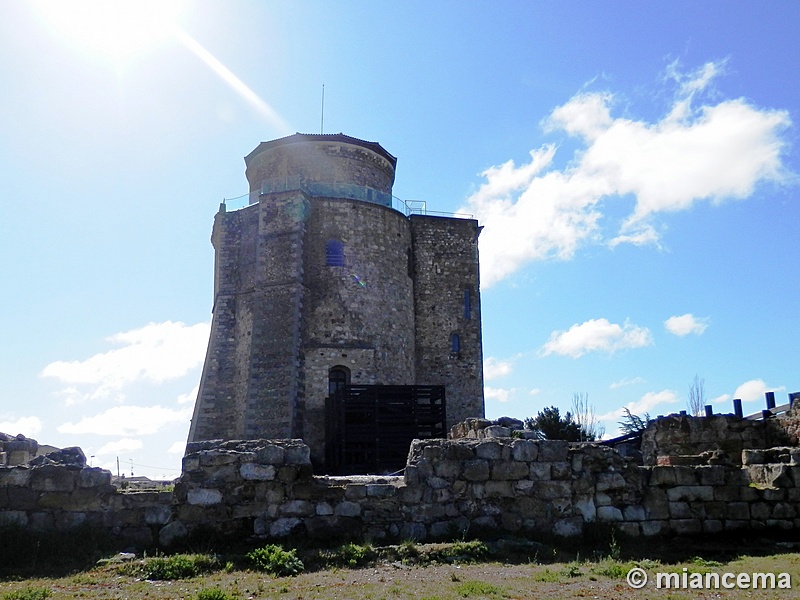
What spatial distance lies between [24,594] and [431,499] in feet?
16.1

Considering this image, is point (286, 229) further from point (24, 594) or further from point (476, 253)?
point (24, 594)

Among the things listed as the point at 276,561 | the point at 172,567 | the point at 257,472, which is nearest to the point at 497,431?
the point at 257,472

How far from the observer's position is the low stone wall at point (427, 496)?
8.84 m

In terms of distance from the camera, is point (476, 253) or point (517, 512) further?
point (476, 253)

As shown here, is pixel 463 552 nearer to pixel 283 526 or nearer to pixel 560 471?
pixel 560 471

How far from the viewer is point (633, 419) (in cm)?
3136

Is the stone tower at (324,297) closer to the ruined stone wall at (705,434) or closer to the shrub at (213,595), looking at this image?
the ruined stone wall at (705,434)

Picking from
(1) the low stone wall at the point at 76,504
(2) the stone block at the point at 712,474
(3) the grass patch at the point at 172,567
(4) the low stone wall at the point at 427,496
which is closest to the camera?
(3) the grass patch at the point at 172,567

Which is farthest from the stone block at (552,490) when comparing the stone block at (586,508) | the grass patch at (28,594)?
the grass patch at (28,594)

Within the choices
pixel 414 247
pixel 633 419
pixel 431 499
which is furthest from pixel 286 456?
pixel 633 419

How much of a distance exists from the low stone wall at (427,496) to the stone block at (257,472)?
14 mm

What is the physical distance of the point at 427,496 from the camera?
366 inches

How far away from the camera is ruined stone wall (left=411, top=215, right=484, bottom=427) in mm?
30172

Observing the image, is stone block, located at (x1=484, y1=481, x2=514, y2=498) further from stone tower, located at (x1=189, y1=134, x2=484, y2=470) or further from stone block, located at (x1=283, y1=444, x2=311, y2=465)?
stone tower, located at (x1=189, y1=134, x2=484, y2=470)
